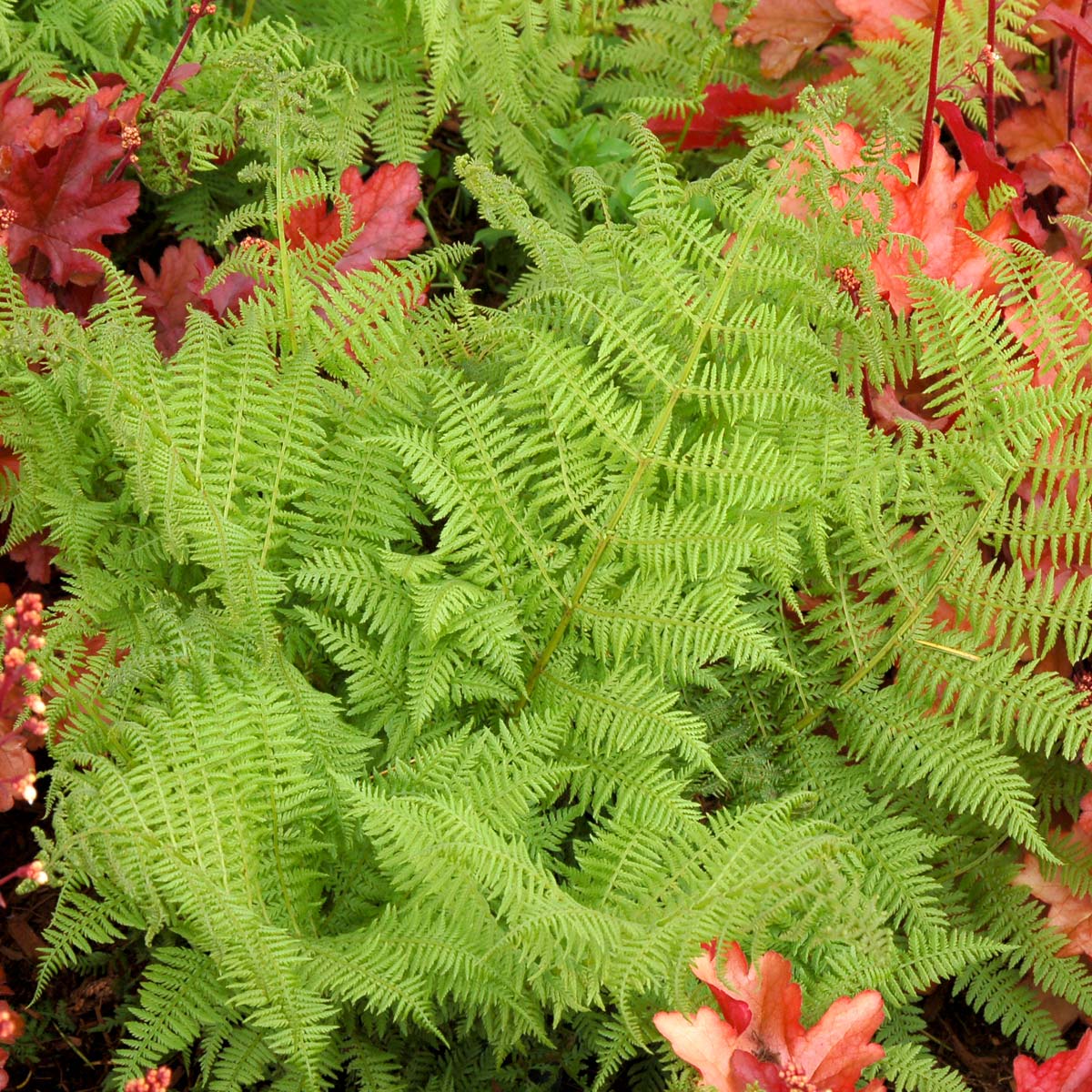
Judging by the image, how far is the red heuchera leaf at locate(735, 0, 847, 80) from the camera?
2846 mm

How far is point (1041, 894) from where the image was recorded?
201 cm

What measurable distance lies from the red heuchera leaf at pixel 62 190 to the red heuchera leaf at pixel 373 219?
Answer: 1.08 ft

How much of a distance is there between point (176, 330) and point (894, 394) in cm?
138

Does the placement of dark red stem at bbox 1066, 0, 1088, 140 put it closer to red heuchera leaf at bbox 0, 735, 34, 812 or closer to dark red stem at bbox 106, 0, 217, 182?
dark red stem at bbox 106, 0, 217, 182

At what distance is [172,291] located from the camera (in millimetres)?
2301

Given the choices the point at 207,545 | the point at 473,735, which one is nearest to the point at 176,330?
the point at 207,545

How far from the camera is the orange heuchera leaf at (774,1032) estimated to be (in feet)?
4.96

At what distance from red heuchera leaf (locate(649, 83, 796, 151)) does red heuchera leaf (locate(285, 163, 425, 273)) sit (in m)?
0.72

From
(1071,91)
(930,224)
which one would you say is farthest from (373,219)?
(1071,91)

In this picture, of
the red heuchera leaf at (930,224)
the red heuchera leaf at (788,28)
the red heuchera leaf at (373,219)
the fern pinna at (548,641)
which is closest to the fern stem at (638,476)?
Answer: the fern pinna at (548,641)

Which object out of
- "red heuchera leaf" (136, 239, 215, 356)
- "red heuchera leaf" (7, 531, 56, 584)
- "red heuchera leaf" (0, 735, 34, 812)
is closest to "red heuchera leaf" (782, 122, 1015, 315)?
"red heuchera leaf" (136, 239, 215, 356)

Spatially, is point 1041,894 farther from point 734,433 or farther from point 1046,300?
point 1046,300

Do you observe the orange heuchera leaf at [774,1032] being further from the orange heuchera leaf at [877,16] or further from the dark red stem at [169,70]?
the orange heuchera leaf at [877,16]

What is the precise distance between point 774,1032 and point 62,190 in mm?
1856
